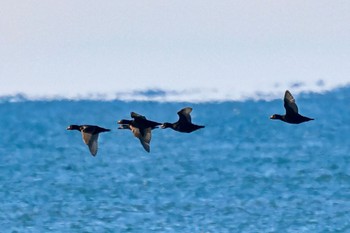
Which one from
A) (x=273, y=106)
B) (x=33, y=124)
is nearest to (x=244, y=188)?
(x=33, y=124)

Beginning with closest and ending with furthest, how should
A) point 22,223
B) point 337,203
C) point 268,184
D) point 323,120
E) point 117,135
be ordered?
1. point 22,223
2. point 337,203
3. point 268,184
4. point 117,135
5. point 323,120

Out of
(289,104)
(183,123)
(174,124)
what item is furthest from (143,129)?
(289,104)

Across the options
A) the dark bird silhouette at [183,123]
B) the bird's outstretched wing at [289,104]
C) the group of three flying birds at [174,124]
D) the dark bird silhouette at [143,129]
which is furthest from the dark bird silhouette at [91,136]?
the bird's outstretched wing at [289,104]

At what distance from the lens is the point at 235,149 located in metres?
76.6

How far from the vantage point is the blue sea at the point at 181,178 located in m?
42.5

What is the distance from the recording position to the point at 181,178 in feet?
194

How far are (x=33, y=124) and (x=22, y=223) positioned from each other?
64973 mm

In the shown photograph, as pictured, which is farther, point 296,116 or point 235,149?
point 235,149

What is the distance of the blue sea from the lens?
42.5m

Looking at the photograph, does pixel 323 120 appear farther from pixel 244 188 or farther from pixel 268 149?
pixel 244 188

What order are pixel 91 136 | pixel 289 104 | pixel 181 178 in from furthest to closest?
1. pixel 181 178
2. pixel 91 136
3. pixel 289 104

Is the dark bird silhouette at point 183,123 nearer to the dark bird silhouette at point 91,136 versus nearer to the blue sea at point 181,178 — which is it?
the dark bird silhouette at point 91,136

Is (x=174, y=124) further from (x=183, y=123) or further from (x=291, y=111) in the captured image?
(x=291, y=111)

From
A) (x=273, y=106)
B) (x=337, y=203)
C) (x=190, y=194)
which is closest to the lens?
(x=337, y=203)
